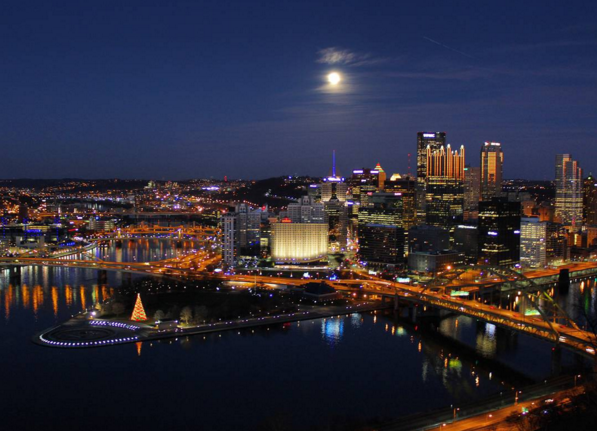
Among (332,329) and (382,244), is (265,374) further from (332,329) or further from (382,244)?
(382,244)

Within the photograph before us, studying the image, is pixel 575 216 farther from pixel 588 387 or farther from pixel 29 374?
pixel 29 374

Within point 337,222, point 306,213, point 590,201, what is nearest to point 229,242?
point 306,213

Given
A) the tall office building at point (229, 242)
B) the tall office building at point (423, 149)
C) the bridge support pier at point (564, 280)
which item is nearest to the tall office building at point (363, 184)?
the tall office building at point (423, 149)

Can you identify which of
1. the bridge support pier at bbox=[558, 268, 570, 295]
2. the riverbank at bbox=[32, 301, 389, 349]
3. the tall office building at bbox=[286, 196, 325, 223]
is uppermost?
the tall office building at bbox=[286, 196, 325, 223]

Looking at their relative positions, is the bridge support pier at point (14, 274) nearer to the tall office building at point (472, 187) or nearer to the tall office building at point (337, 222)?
the tall office building at point (337, 222)

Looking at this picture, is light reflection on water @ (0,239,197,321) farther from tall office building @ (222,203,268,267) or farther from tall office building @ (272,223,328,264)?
tall office building @ (272,223,328,264)

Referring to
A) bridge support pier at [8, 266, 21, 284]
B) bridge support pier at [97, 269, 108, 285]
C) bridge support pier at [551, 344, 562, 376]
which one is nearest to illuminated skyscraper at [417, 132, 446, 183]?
bridge support pier at [97, 269, 108, 285]
